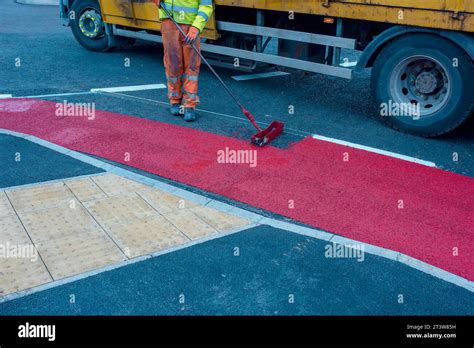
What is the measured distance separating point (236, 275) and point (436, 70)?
419 centimetres

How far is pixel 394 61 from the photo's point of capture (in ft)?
21.2

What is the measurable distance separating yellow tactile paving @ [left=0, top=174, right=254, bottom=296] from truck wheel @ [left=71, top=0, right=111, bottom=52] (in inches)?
254

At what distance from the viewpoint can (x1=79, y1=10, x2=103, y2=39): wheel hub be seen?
35.1ft

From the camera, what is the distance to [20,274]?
12.0ft

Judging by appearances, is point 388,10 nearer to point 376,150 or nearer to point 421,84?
point 421,84

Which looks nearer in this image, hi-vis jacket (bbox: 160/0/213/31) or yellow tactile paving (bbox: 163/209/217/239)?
yellow tactile paving (bbox: 163/209/217/239)

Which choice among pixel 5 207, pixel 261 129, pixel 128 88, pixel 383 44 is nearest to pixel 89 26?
pixel 128 88

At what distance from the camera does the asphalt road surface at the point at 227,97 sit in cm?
644

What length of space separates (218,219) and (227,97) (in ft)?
13.0

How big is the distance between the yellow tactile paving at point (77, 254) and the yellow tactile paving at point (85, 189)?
2.40 ft

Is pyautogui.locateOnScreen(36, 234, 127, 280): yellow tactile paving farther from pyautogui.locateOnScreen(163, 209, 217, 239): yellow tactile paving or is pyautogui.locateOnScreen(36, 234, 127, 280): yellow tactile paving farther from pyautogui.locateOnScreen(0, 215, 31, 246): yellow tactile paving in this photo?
pyautogui.locateOnScreen(163, 209, 217, 239): yellow tactile paving

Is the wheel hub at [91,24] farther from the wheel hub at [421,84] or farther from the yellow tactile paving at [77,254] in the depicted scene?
the yellow tactile paving at [77,254]

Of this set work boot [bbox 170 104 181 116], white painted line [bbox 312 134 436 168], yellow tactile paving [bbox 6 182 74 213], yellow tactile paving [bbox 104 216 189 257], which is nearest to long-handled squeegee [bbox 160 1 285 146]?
white painted line [bbox 312 134 436 168]

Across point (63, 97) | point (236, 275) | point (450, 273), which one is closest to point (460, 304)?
point (450, 273)
